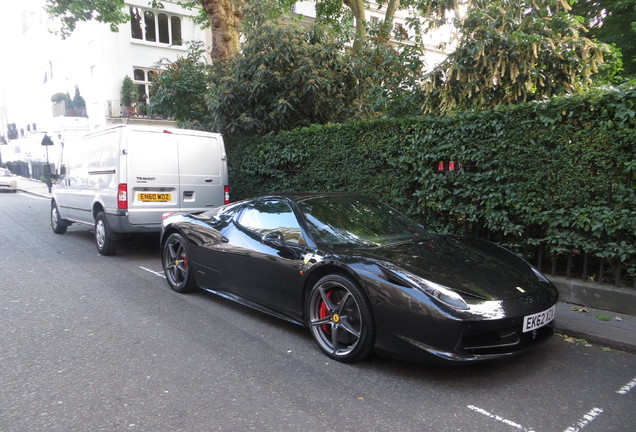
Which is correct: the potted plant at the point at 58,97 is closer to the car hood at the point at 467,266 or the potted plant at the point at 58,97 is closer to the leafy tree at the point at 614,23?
the leafy tree at the point at 614,23

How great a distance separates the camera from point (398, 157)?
6.67 m

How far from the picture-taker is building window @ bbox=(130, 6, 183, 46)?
22.5 metres

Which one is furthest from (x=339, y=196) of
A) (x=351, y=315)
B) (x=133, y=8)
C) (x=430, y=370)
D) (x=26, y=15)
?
(x=26, y=15)

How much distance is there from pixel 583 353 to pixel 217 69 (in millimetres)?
10100

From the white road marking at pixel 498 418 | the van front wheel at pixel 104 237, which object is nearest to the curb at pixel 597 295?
the white road marking at pixel 498 418

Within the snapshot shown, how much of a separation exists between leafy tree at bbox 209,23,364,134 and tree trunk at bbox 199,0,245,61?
1500mm

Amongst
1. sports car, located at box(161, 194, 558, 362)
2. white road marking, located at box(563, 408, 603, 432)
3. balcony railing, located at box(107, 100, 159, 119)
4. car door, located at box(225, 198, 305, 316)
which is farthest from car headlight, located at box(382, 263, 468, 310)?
balcony railing, located at box(107, 100, 159, 119)

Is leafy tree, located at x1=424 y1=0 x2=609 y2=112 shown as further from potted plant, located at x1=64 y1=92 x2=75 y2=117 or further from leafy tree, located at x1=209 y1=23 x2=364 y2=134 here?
potted plant, located at x1=64 y1=92 x2=75 y2=117

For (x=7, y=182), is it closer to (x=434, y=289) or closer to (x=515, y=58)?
(x=515, y=58)

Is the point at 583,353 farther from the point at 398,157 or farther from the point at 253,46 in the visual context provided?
the point at 253,46

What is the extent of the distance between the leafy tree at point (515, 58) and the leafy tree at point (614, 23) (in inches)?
330

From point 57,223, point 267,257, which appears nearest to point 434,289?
point 267,257

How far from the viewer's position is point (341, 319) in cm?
351

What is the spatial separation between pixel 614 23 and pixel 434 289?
1667 centimetres
